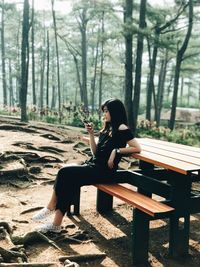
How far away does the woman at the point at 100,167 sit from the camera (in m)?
4.44

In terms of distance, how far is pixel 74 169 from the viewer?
4.60m

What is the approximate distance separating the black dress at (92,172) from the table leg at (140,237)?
0.93 m

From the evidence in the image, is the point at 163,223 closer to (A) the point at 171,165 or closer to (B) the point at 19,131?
(A) the point at 171,165

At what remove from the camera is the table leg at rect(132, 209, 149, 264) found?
3.87 m

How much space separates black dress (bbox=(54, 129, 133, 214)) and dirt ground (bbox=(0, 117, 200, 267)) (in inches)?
19.4

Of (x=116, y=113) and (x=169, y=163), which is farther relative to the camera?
(x=116, y=113)

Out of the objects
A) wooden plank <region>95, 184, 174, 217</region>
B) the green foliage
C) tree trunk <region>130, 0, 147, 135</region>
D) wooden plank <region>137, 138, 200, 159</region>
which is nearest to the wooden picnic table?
wooden plank <region>95, 184, 174, 217</region>

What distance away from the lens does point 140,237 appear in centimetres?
389

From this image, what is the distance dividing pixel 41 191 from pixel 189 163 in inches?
133

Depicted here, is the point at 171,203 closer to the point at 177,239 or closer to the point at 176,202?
the point at 176,202

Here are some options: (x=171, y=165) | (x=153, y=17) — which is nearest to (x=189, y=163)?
(x=171, y=165)

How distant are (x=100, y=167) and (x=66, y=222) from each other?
0.95 metres

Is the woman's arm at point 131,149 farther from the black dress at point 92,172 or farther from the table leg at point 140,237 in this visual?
the table leg at point 140,237

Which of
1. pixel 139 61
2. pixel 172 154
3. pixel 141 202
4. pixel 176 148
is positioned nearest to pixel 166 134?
pixel 139 61
